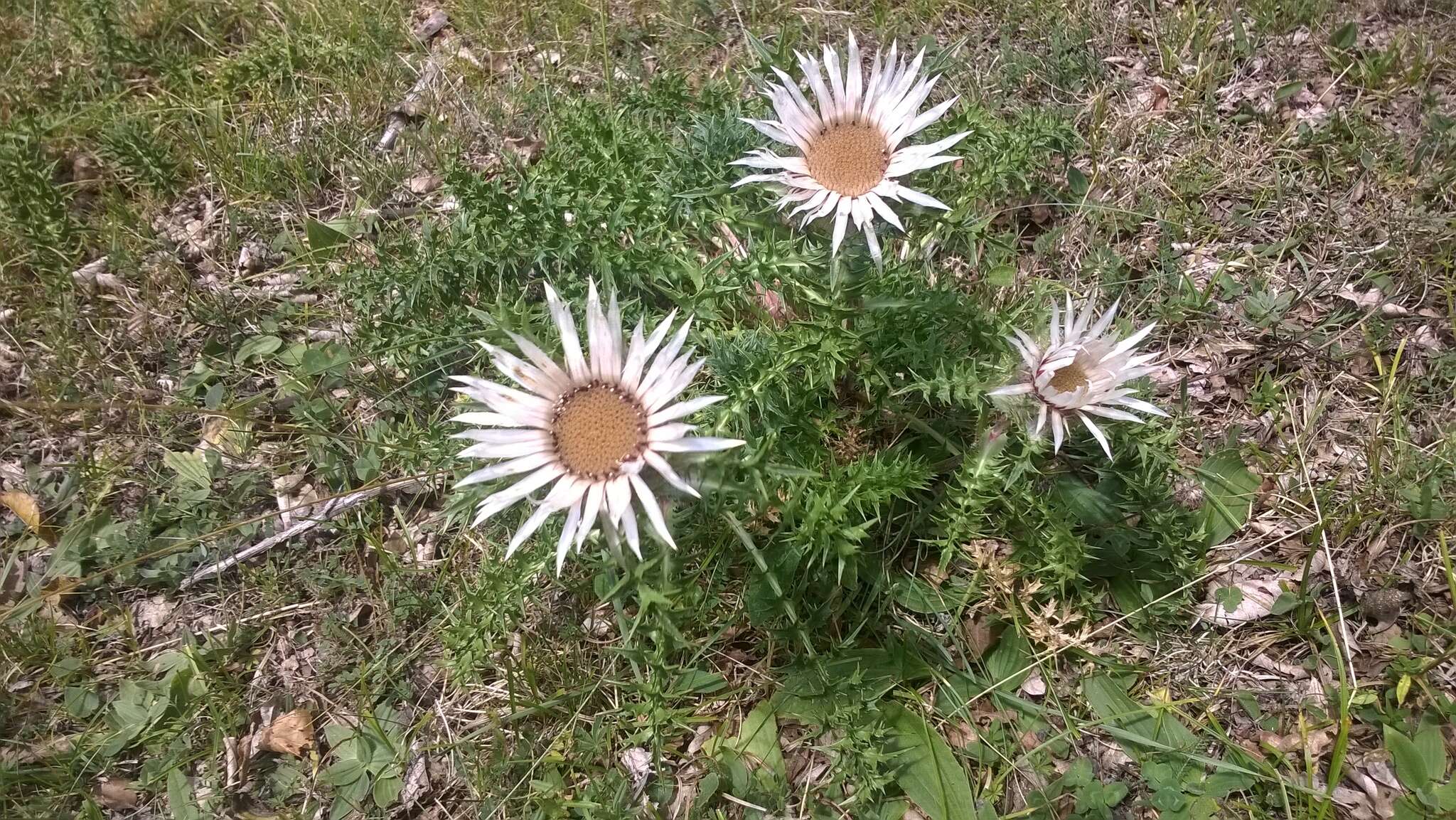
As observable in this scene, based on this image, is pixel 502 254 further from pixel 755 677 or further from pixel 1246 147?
pixel 1246 147

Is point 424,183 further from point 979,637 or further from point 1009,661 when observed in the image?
point 1009,661

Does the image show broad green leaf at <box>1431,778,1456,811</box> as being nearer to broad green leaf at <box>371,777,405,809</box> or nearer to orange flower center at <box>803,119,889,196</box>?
orange flower center at <box>803,119,889,196</box>

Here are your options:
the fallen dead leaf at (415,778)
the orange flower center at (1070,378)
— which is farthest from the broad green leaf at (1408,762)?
the fallen dead leaf at (415,778)

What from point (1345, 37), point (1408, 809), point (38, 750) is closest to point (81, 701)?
point (38, 750)

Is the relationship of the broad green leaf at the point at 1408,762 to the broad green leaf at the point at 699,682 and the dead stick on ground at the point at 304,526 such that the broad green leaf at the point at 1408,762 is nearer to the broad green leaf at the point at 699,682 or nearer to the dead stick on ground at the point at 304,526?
the broad green leaf at the point at 699,682

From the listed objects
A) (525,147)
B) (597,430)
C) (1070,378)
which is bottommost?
(597,430)

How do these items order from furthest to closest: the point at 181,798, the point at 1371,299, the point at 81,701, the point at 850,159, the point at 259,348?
the point at 259,348, the point at 1371,299, the point at 81,701, the point at 181,798, the point at 850,159

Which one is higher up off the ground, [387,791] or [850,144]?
[850,144]
